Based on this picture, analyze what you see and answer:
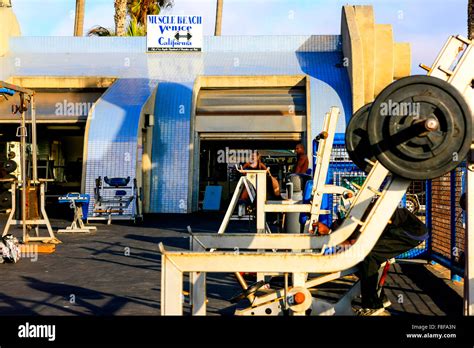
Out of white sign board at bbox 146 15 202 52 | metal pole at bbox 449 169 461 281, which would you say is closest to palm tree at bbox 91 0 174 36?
white sign board at bbox 146 15 202 52

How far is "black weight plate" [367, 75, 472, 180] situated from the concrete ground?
288cm

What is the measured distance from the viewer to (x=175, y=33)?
24781 mm

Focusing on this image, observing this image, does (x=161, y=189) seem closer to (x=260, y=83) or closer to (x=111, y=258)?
(x=260, y=83)

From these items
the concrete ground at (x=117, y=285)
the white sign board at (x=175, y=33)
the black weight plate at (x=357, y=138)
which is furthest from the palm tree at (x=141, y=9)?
the black weight plate at (x=357, y=138)

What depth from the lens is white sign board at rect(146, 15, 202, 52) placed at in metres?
24.7

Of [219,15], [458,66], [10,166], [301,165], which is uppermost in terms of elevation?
[219,15]

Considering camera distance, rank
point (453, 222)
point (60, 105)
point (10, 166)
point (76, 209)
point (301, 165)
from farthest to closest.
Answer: point (60, 105), point (10, 166), point (76, 209), point (301, 165), point (453, 222)

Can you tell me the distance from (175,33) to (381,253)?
1979 centimetres

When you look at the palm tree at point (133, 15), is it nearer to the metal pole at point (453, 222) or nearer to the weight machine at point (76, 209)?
the weight machine at point (76, 209)

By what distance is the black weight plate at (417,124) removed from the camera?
168 inches

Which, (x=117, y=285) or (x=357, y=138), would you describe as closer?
(x=357, y=138)

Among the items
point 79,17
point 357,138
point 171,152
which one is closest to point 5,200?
point 171,152

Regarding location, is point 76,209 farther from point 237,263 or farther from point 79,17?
point 79,17

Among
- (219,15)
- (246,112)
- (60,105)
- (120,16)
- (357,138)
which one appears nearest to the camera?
(357,138)
